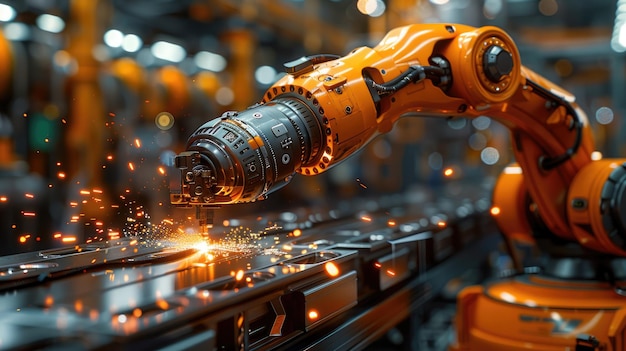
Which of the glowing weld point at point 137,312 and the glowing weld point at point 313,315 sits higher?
the glowing weld point at point 137,312

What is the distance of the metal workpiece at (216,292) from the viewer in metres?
1.06

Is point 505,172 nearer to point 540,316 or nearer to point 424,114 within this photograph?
point 540,316

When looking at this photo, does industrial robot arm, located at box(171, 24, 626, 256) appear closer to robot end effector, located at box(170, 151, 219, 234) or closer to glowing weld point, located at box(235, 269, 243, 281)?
robot end effector, located at box(170, 151, 219, 234)

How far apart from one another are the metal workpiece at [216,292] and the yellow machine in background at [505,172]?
223mm

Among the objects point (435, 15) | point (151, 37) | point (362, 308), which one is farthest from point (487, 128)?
point (362, 308)

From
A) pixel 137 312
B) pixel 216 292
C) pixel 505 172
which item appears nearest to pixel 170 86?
pixel 505 172

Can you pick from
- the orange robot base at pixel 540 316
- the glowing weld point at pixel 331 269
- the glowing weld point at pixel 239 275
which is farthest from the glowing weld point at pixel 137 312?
the orange robot base at pixel 540 316

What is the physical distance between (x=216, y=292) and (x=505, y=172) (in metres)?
1.95

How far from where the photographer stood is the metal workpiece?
1.06m

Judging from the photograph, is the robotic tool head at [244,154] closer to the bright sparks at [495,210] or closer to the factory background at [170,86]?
the factory background at [170,86]

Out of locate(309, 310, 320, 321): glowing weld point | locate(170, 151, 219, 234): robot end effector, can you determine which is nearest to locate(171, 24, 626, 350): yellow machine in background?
locate(170, 151, 219, 234): robot end effector

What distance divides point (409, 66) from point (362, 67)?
19 cm

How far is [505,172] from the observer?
284 centimetres

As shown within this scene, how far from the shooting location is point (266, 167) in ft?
4.87
